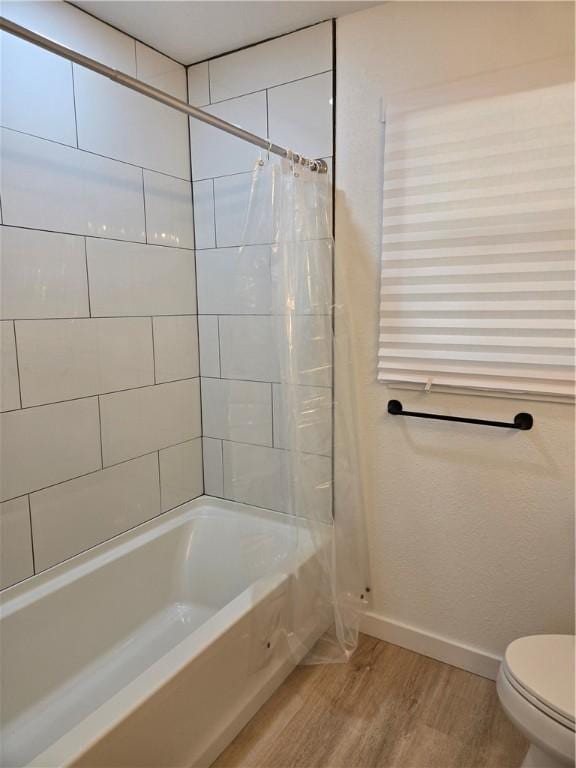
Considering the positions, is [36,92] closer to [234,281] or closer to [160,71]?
[160,71]

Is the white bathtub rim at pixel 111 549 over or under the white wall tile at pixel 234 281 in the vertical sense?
under

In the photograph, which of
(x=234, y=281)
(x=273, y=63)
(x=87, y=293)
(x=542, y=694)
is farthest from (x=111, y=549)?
(x=273, y=63)

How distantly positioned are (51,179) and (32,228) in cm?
18

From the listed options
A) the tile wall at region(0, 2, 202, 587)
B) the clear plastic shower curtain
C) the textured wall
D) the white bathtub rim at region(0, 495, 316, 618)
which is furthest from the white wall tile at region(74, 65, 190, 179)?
the white bathtub rim at region(0, 495, 316, 618)

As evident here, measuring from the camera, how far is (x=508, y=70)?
1.53m

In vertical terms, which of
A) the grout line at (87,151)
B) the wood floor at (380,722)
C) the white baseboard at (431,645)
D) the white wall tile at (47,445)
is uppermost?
the grout line at (87,151)

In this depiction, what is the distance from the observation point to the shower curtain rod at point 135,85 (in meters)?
1.09

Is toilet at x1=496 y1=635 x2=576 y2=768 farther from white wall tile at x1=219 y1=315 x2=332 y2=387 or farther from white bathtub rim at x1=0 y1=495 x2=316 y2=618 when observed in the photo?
white wall tile at x1=219 y1=315 x2=332 y2=387

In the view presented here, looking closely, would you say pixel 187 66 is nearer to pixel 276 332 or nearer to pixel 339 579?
pixel 276 332

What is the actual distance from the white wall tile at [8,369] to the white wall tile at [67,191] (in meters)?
0.33

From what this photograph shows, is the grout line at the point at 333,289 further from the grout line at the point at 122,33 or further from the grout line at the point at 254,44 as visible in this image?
the grout line at the point at 122,33

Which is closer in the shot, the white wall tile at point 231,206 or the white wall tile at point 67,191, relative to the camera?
the white wall tile at point 67,191

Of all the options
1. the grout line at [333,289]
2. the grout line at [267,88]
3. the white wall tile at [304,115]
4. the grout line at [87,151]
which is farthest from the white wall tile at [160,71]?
the grout line at [333,289]

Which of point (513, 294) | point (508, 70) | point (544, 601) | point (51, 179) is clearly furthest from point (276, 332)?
point (544, 601)
